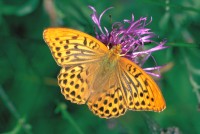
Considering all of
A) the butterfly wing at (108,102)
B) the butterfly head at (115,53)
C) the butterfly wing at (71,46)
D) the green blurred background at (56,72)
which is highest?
the butterfly wing at (71,46)

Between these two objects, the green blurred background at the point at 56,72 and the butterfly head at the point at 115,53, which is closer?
the butterfly head at the point at 115,53

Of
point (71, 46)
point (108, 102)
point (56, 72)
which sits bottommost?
point (56, 72)

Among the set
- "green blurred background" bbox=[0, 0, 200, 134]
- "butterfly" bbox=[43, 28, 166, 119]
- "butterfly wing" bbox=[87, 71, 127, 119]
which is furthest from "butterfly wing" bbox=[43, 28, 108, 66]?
"green blurred background" bbox=[0, 0, 200, 134]

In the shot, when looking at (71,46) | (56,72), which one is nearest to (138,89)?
(71,46)

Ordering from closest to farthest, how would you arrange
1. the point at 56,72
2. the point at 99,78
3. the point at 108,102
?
the point at 108,102 < the point at 99,78 < the point at 56,72

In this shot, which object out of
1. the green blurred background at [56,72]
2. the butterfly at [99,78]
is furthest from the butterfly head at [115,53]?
the green blurred background at [56,72]

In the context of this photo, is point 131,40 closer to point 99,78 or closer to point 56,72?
point 99,78

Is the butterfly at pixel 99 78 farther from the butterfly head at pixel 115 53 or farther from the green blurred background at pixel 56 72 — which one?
the green blurred background at pixel 56 72

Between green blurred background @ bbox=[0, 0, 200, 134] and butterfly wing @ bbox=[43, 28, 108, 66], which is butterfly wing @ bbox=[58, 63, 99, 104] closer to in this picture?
butterfly wing @ bbox=[43, 28, 108, 66]
